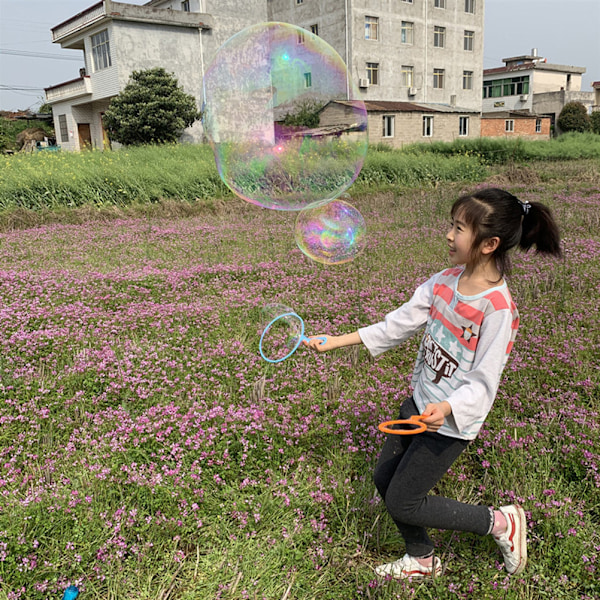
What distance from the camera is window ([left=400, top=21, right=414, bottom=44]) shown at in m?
43.4

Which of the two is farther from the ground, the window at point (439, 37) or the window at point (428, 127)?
the window at point (439, 37)

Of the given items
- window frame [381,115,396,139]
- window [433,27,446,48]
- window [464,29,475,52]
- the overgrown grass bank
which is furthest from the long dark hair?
window [464,29,475,52]

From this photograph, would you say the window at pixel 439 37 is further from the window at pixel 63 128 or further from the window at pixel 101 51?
the window at pixel 63 128

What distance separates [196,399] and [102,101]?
4118cm

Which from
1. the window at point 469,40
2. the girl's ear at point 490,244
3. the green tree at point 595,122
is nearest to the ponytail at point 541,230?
the girl's ear at point 490,244

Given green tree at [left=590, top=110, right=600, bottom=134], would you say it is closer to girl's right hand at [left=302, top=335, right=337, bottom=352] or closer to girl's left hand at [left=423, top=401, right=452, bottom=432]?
girl's right hand at [left=302, top=335, right=337, bottom=352]

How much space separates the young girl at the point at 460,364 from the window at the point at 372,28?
43538 millimetres

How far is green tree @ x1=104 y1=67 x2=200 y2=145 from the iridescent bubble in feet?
87.7

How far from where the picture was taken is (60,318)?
609cm

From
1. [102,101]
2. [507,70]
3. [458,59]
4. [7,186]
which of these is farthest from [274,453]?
[507,70]

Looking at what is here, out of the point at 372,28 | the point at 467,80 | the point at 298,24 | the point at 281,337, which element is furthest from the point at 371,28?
the point at 281,337

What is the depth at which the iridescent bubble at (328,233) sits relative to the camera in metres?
6.79

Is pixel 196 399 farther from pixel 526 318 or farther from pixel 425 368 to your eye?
pixel 526 318

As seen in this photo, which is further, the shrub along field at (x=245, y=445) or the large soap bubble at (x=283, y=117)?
the large soap bubble at (x=283, y=117)
